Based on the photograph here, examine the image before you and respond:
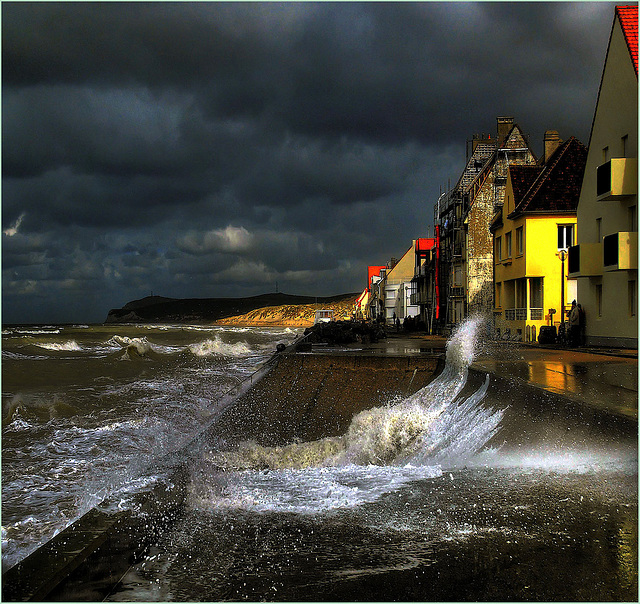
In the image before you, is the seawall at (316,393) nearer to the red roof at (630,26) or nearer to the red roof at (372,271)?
the red roof at (630,26)

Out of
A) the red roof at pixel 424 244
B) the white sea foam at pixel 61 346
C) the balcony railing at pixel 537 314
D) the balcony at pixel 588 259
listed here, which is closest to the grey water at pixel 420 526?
the balcony at pixel 588 259

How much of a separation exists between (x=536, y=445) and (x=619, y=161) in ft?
56.5

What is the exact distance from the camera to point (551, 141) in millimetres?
35000

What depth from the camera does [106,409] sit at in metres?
13.3

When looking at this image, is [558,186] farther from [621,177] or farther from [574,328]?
[621,177]

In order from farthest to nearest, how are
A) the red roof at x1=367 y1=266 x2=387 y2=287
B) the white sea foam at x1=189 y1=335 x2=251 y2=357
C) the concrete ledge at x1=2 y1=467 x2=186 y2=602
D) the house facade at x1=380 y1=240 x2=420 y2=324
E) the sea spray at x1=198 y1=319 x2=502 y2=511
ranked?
1. the red roof at x1=367 y1=266 x2=387 y2=287
2. the house facade at x1=380 y1=240 x2=420 y2=324
3. the white sea foam at x1=189 y1=335 x2=251 y2=357
4. the sea spray at x1=198 y1=319 x2=502 y2=511
5. the concrete ledge at x1=2 y1=467 x2=186 y2=602

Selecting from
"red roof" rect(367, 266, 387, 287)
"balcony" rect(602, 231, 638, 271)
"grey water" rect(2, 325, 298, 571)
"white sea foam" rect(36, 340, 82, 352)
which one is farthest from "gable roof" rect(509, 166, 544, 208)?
"red roof" rect(367, 266, 387, 287)

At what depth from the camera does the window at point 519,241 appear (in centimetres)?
3014

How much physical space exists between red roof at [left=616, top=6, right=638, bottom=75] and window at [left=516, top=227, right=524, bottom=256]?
10929mm

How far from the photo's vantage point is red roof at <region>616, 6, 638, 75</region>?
20.4m

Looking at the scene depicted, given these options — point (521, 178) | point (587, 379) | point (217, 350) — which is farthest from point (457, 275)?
point (587, 379)

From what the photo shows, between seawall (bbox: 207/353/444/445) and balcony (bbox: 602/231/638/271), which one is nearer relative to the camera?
seawall (bbox: 207/353/444/445)

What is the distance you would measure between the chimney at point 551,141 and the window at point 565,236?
7296mm

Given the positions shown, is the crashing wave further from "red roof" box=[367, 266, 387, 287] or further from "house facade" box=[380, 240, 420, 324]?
"red roof" box=[367, 266, 387, 287]
